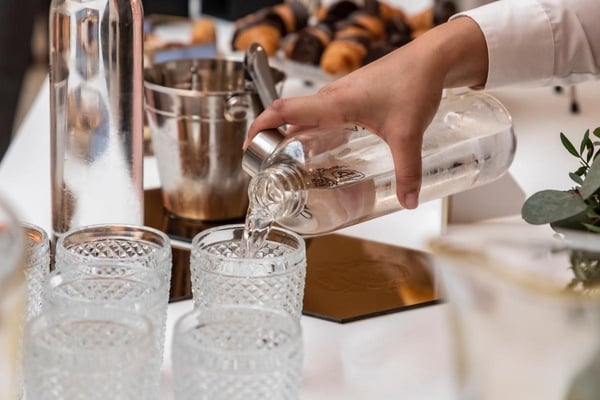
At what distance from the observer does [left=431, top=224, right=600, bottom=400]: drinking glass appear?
0.52 m

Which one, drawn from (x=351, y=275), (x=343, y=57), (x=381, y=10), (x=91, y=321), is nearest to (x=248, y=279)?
(x=91, y=321)

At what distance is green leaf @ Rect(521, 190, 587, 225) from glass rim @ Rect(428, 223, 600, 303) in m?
0.20

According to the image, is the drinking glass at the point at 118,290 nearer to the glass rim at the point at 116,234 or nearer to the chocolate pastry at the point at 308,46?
the glass rim at the point at 116,234

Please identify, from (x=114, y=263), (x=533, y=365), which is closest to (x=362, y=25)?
(x=114, y=263)

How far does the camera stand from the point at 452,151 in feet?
3.72

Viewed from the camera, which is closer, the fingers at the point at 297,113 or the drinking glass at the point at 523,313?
the drinking glass at the point at 523,313

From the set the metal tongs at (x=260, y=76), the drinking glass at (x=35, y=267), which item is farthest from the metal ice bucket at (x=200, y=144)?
the drinking glass at (x=35, y=267)

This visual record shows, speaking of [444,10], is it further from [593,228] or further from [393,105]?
[593,228]

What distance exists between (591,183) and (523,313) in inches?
12.0

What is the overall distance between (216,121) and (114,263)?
0.46 meters

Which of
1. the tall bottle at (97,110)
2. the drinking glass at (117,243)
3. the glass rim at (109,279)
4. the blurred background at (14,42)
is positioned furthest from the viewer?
the blurred background at (14,42)

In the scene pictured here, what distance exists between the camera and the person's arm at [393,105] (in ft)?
3.23

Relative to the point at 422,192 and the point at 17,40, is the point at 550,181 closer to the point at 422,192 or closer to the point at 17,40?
the point at 422,192

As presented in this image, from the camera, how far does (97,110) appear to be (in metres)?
1.14
